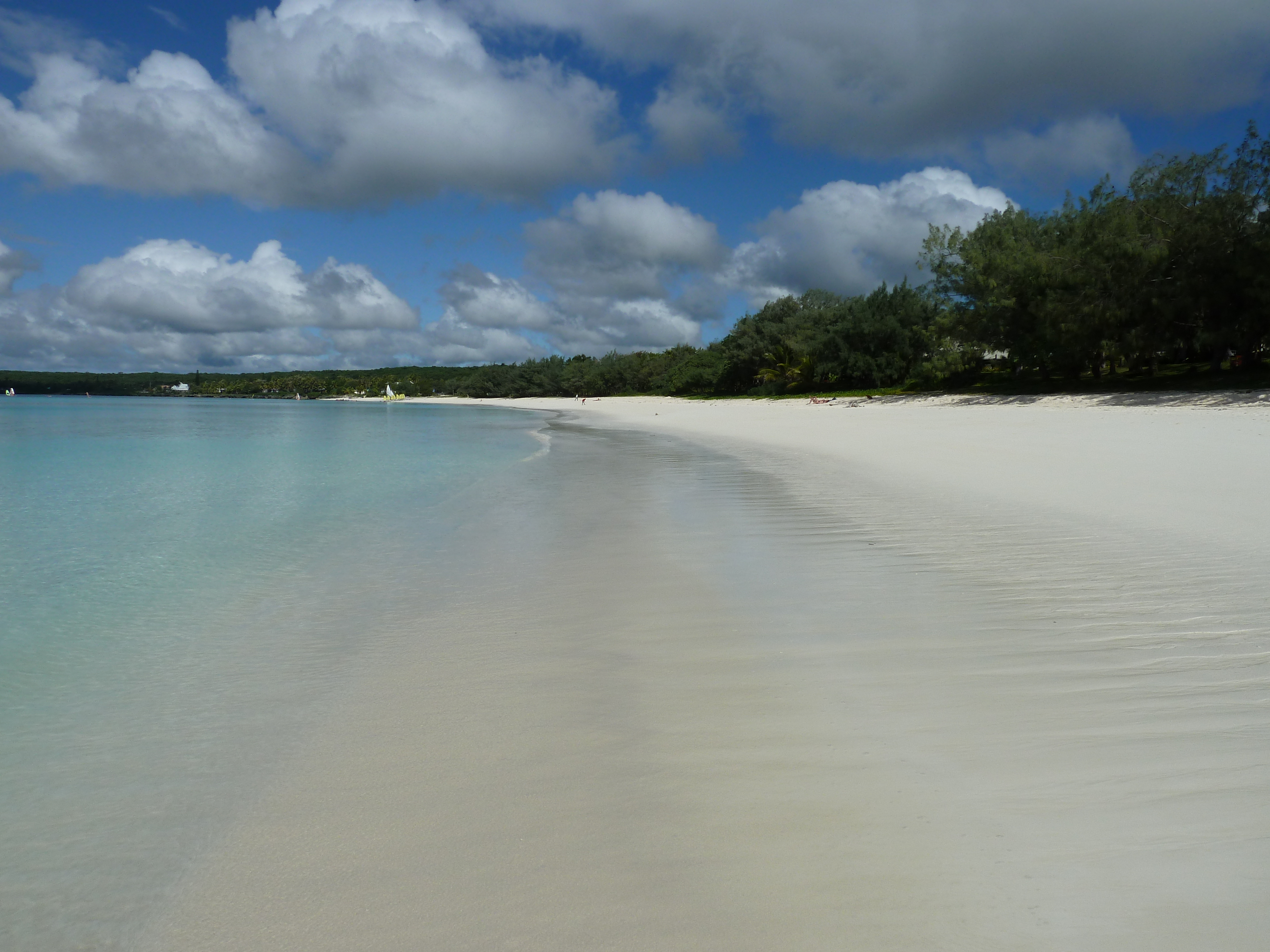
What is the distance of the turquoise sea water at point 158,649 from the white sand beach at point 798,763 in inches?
10.9

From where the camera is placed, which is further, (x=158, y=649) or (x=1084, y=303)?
(x=1084, y=303)

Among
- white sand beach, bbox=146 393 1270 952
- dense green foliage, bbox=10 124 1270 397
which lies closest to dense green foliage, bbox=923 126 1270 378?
dense green foliage, bbox=10 124 1270 397

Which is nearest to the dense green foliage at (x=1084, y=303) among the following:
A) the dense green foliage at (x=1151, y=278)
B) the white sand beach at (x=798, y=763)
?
the dense green foliage at (x=1151, y=278)

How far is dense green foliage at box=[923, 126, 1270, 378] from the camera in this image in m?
27.3

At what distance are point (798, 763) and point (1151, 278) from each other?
3343 cm

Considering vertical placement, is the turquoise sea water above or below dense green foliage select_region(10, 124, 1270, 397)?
below

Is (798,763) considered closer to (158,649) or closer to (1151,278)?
(158,649)

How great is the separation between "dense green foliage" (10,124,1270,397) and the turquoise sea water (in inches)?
1052

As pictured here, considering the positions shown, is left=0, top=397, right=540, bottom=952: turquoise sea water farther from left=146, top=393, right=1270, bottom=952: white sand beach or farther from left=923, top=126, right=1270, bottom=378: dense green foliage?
left=923, top=126, right=1270, bottom=378: dense green foliage

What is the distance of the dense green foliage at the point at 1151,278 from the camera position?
2727 cm

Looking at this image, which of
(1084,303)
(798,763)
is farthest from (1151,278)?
(798,763)

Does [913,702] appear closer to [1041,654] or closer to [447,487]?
[1041,654]

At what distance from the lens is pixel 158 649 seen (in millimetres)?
4996

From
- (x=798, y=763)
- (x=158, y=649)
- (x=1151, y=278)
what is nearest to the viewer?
(x=798, y=763)
